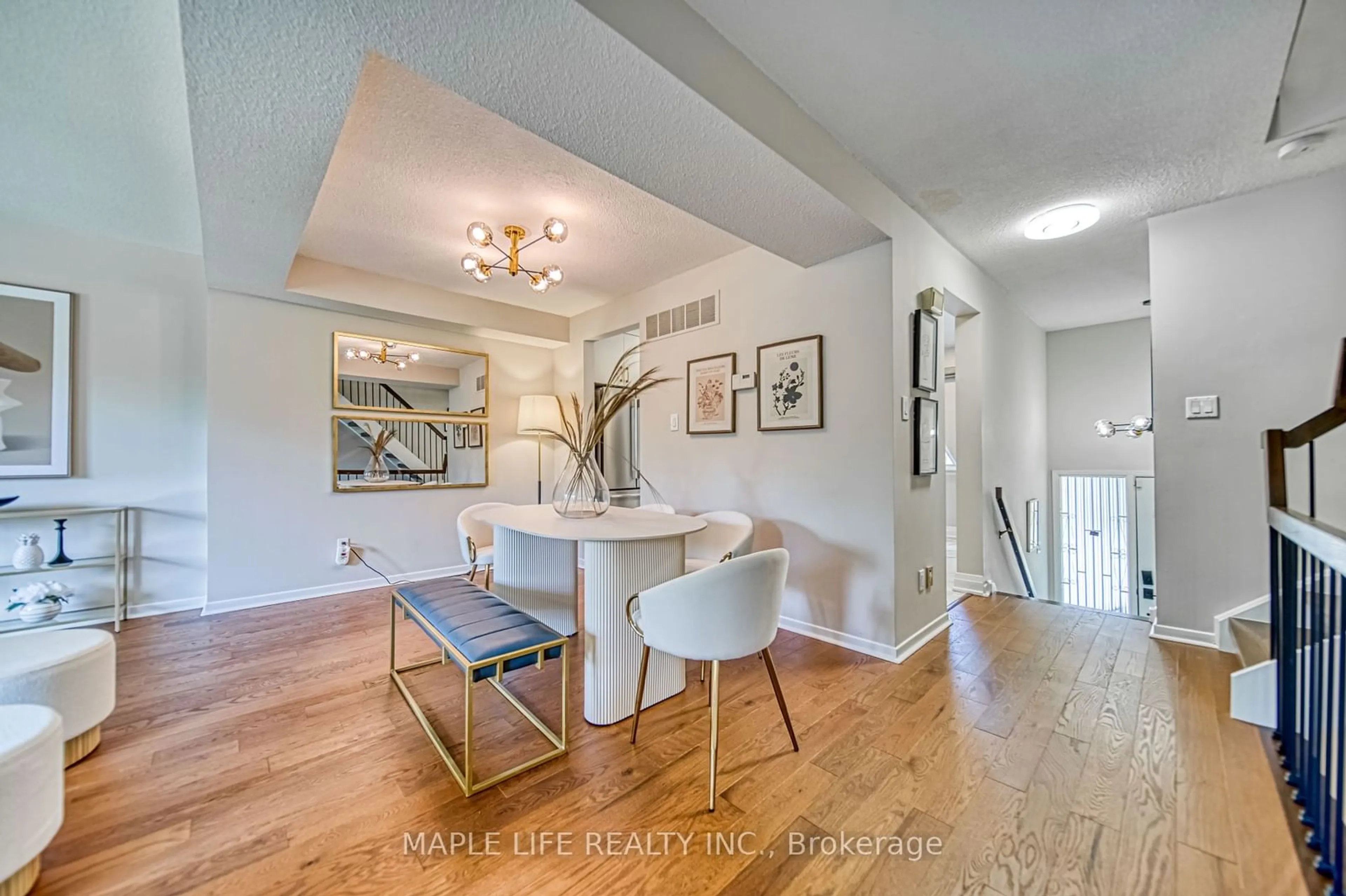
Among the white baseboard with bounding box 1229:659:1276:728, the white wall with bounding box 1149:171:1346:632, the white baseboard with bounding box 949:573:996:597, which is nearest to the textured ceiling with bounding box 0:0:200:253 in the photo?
the white baseboard with bounding box 1229:659:1276:728

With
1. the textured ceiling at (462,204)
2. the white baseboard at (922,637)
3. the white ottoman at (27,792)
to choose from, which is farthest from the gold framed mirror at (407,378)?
the white baseboard at (922,637)

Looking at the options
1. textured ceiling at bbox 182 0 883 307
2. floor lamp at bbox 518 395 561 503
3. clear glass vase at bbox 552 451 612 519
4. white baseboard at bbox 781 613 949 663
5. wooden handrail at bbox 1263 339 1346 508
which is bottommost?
white baseboard at bbox 781 613 949 663

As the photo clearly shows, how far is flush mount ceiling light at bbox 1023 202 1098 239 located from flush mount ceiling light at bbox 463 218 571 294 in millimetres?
2631

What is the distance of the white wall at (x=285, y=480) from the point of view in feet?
11.0

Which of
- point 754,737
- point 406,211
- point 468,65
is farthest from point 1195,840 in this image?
point 406,211

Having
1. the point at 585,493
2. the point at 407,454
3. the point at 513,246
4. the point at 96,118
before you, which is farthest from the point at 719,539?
the point at 96,118

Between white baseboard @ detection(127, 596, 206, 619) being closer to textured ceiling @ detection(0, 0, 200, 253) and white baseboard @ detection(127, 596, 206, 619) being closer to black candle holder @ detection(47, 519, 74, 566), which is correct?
black candle holder @ detection(47, 519, 74, 566)

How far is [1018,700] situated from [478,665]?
221cm

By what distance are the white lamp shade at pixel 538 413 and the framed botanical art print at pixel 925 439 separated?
3.03 m

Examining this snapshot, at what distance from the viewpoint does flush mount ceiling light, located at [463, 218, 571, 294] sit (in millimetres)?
2600

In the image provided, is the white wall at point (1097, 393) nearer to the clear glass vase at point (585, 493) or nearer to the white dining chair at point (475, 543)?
the clear glass vase at point (585, 493)

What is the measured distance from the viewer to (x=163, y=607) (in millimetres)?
3273

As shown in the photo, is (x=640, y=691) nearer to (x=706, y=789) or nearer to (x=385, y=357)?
(x=706, y=789)

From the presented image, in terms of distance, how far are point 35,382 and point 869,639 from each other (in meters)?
5.02
